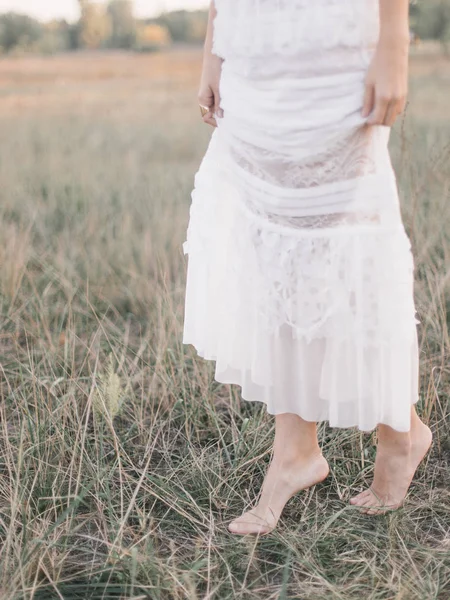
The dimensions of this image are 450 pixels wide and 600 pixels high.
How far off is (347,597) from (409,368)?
18.1 inches

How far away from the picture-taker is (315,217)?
1.37 meters

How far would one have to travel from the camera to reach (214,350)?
162cm

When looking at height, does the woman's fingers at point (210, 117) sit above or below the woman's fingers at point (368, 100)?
below

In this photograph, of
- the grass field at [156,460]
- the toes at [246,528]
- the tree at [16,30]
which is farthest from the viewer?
the tree at [16,30]

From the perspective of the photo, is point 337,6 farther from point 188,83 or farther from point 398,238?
point 188,83

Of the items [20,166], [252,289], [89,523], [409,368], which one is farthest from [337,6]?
[20,166]

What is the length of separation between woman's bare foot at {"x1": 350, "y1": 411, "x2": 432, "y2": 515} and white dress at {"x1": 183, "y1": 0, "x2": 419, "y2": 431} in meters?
0.15

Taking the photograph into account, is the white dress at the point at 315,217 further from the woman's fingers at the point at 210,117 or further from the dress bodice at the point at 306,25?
the woman's fingers at the point at 210,117

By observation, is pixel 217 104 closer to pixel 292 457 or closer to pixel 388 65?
pixel 388 65

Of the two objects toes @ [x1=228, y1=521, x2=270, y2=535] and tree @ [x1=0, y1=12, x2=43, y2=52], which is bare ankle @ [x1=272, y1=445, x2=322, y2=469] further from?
tree @ [x1=0, y1=12, x2=43, y2=52]

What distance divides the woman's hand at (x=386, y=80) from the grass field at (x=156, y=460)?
2.75 feet

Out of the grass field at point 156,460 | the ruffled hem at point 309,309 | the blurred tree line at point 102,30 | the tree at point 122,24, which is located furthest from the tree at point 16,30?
the ruffled hem at point 309,309

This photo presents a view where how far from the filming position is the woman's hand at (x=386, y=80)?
1.27 metres

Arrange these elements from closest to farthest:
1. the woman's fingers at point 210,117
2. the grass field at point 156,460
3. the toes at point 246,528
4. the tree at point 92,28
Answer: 1. the grass field at point 156,460
2. the toes at point 246,528
3. the woman's fingers at point 210,117
4. the tree at point 92,28
